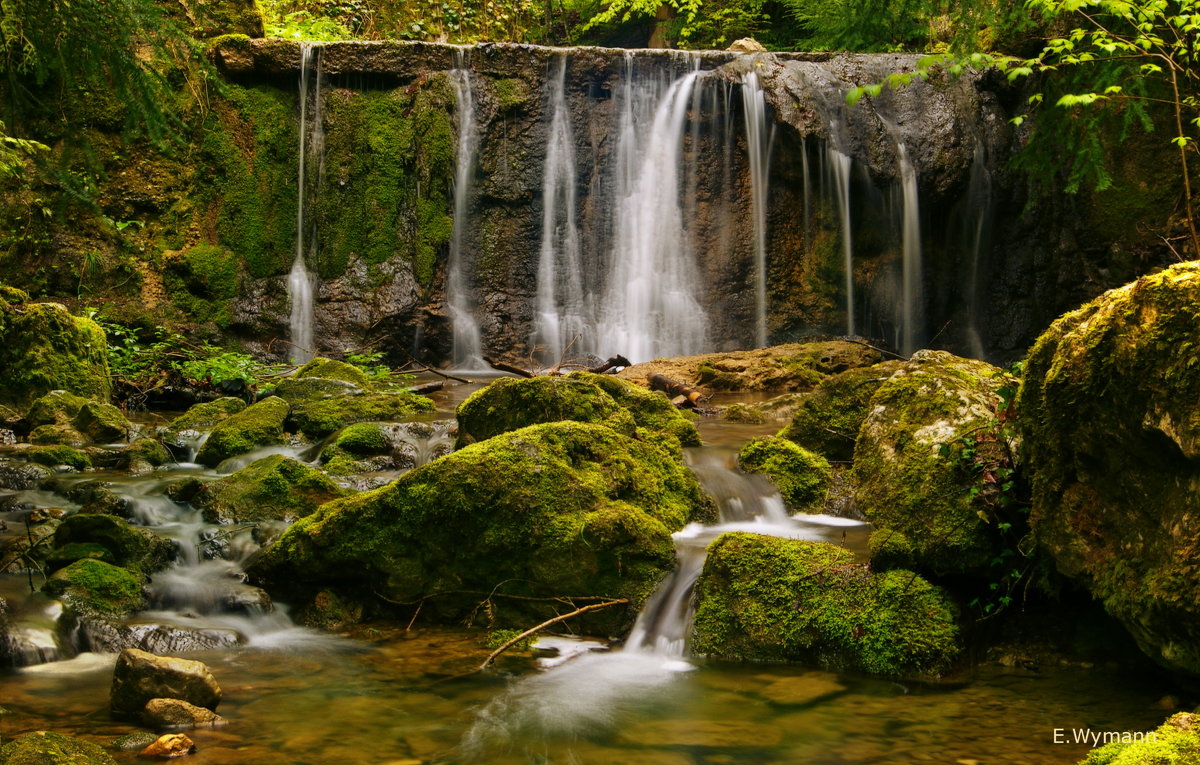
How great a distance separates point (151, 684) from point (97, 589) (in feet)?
5.14

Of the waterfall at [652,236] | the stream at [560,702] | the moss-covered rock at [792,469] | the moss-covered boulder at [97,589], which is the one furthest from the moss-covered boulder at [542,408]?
the waterfall at [652,236]

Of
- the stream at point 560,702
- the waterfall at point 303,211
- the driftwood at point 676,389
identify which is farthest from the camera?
the waterfall at point 303,211

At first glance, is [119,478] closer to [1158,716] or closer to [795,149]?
[1158,716]

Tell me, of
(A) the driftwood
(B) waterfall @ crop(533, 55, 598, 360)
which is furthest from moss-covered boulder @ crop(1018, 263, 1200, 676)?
(B) waterfall @ crop(533, 55, 598, 360)

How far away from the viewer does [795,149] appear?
14.9 metres

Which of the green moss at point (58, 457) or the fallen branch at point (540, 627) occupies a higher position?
the green moss at point (58, 457)

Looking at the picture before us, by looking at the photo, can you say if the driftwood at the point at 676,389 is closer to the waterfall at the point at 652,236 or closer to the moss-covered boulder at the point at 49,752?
the waterfall at the point at 652,236

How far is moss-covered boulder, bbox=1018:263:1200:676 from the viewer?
3.20 meters

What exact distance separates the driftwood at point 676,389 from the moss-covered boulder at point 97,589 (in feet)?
20.4

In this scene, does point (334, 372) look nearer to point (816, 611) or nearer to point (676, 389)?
point (676, 389)

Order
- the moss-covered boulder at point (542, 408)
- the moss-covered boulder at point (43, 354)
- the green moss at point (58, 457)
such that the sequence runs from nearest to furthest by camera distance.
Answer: the moss-covered boulder at point (542, 408) → the green moss at point (58, 457) → the moss-covered boulder at point (43, 354)

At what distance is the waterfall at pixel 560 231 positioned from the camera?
15734mm

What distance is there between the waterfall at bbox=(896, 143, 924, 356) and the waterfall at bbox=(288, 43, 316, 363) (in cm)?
953

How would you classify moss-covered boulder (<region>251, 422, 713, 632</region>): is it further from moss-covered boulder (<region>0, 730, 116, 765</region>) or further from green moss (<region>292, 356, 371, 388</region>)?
green moss (<region>292, 356, 371, 388</region>)
